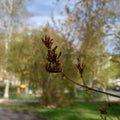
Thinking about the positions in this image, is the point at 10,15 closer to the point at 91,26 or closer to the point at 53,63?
the point at 91,26

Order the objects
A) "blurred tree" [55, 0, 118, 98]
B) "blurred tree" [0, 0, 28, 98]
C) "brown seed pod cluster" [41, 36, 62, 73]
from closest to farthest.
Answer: "brown seed pod cluster" [41, 36, 62, 73]
"blurred tree" [55, 0, 118, 98]
"blurred tree" [0, 0, 28, 98]

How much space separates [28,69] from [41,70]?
134 centimetres

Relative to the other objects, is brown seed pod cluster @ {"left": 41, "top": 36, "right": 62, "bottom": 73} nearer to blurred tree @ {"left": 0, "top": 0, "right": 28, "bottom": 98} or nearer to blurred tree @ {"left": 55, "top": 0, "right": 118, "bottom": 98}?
blurred tree @ {"left": 55, "top": 0, "right": 118, "bottom": 98}

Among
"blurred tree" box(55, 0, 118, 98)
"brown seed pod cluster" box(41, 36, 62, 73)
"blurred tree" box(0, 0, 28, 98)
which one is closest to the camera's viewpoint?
"brown seed pod cluster" box(41, 36, 62, 73)

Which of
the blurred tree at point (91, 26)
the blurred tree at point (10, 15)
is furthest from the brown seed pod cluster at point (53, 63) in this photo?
the blurred tree at point (10, 15)

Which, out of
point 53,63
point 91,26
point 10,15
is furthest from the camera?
point 10,15

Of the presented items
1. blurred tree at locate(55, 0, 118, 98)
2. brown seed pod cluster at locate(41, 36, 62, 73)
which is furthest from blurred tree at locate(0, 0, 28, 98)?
brown seed pod cluster at locate(41, 36, 62, 73)

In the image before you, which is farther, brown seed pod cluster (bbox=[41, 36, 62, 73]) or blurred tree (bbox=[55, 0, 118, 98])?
blurred tree (bbox=[55, 0, 118, 98])

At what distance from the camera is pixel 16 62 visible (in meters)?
29.0

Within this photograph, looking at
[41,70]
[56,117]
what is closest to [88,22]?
[56,117]

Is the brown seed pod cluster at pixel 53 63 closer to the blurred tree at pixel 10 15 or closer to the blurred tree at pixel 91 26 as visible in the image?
the blurred tree at pixel 91 26

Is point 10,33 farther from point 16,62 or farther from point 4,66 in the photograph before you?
point 16,62

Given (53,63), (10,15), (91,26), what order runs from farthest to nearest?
(10,15), (91,26), (53,63)

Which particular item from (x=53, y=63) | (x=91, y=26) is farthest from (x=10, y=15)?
(x=53, y=63)
